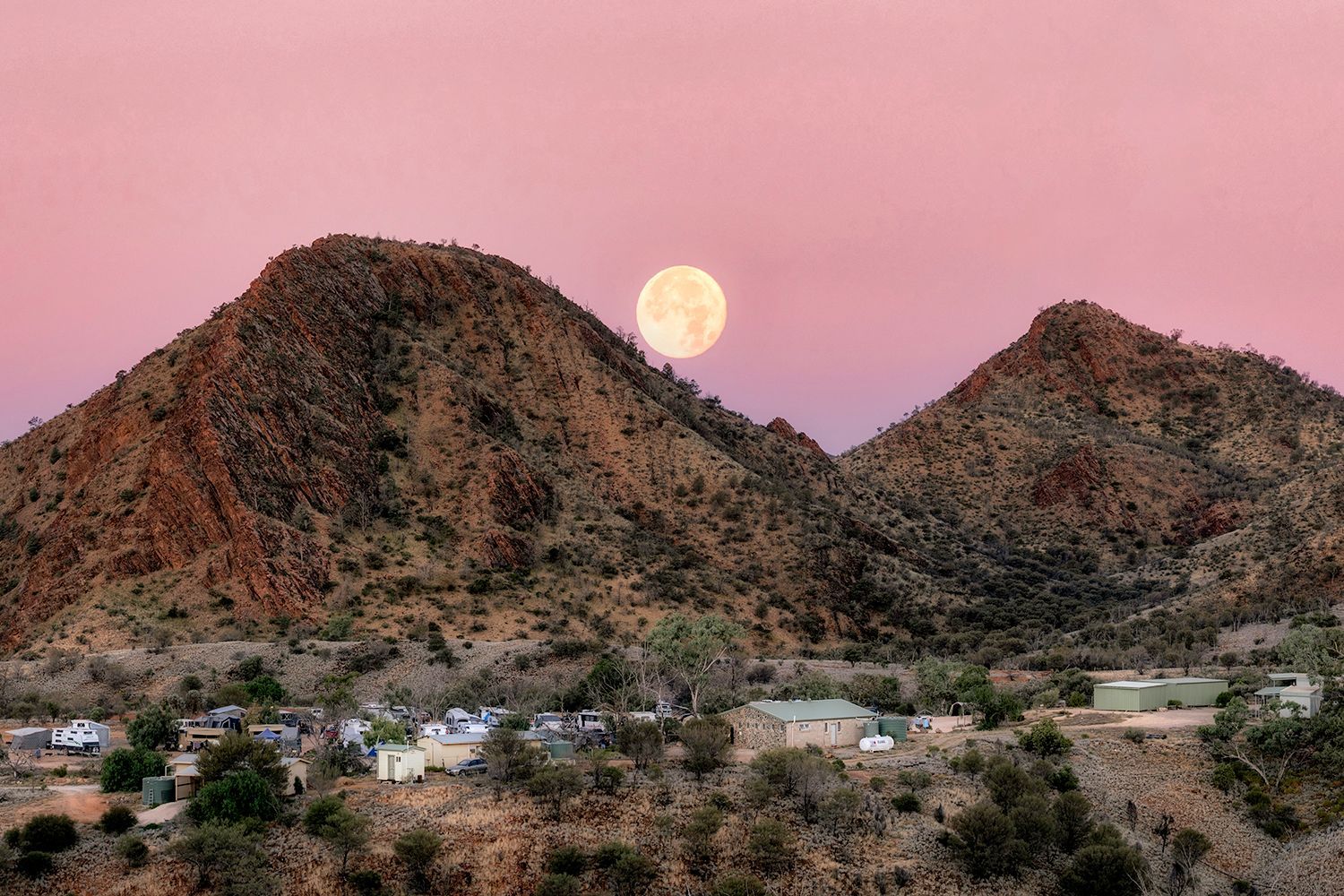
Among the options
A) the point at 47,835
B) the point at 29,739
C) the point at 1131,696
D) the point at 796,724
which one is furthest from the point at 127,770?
the point at 1131,696

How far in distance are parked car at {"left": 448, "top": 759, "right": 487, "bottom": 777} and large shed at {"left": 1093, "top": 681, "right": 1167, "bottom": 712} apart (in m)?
28.3

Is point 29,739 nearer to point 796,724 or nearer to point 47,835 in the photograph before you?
point 47,835

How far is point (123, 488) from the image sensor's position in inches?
3221

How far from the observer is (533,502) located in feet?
301

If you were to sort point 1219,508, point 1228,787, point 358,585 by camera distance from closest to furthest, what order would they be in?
1. point 1228,787
2. point 358,585
3. point 1219,508

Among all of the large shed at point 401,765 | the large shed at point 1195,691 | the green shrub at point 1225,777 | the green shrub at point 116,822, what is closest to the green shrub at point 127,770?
the green shrub at point 116,822

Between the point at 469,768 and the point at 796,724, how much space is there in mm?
13465

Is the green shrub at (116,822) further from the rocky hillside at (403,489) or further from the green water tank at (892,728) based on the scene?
the rocky hillside at (403,489)

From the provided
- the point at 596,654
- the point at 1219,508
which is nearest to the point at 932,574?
the point at 1219,508

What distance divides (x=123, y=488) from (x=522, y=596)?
89.3 ft

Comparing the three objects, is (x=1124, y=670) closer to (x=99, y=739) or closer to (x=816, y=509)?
(x=816, y=509)

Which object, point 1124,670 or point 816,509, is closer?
point 1124,670

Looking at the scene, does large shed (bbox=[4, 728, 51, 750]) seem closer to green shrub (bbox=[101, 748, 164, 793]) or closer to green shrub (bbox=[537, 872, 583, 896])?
green shrub (bbox=[101, 748, 164, 793])

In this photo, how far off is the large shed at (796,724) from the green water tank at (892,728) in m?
0.52
